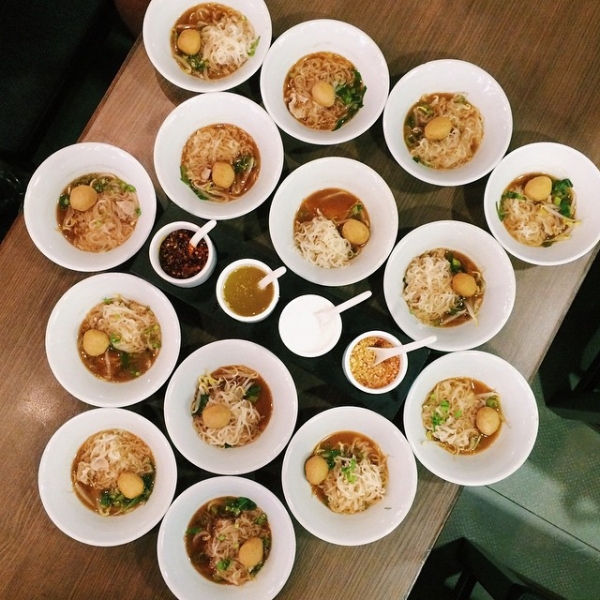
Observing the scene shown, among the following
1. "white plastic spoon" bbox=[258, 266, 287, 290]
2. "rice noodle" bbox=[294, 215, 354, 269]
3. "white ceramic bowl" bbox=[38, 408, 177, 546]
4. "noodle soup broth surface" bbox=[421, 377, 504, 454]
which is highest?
"rice noodle" bbox=[294, 215, 354, 269]

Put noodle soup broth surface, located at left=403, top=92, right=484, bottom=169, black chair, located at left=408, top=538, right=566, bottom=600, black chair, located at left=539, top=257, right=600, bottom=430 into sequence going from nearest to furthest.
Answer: noodle soup broth surface, located at left=403, top=92, right=484, bottom=169 → black chair, located at left=408, top=538, right=566, bottom=600 → black chair, located at left=539, top=257, right=600, bottom=430

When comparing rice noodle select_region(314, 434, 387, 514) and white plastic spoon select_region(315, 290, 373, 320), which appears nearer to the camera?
white plastic spoon select_region(315, 290, 373, 320)

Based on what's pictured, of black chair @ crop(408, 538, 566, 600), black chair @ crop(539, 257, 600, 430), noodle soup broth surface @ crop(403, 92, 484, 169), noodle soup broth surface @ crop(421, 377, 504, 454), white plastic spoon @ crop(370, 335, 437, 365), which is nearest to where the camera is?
white plastic spoon @ crop(370, 335, 437, 365)

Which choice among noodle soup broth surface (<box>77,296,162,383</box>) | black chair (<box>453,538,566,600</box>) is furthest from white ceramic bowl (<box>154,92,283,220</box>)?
black chair (<box>453,538,566,600</box>)

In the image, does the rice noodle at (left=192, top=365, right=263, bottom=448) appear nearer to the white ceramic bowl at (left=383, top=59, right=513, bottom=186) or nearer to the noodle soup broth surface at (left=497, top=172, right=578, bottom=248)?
the white ceramic bowl at (left=383, top=59, right=513, bottom=186)

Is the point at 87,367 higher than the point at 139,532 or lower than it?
higher

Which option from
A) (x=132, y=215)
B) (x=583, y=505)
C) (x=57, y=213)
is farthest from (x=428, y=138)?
(x=583, y=505)

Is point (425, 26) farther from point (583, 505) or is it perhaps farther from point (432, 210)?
point (583, 505)
